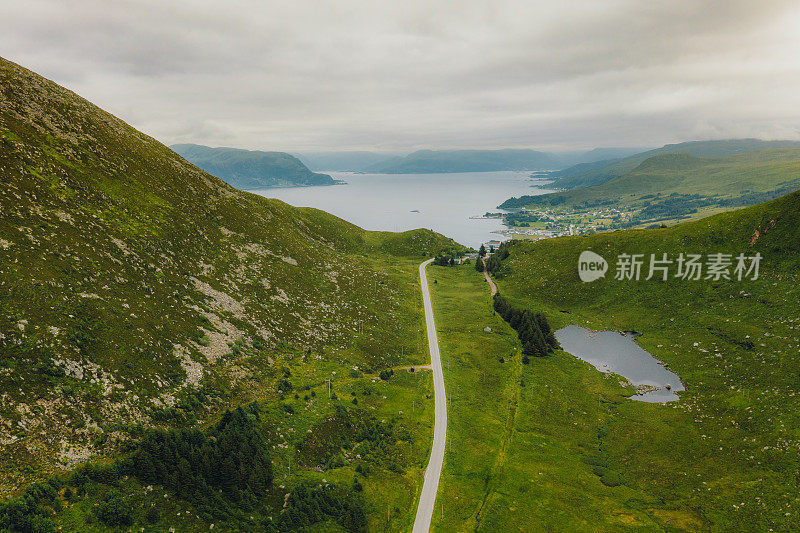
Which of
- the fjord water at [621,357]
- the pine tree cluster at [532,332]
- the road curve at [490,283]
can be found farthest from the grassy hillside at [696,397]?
the road curve at [490,283]

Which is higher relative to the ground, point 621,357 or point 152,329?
point 152,329

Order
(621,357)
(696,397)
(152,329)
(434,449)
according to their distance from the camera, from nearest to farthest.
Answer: (152,329), (434,449), (696,397), (621,357)

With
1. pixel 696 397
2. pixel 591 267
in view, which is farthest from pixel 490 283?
pixel 696 397

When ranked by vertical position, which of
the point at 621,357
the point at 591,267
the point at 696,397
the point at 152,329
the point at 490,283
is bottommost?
the point at 696,397

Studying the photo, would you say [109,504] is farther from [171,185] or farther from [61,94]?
[61,94]

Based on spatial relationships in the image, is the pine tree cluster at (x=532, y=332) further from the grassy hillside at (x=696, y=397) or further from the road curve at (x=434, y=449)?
the road curve at (x=434, y=449)

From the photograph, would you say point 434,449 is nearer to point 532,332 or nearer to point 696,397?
point 532,332

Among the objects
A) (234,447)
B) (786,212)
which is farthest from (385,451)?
(786,212)
